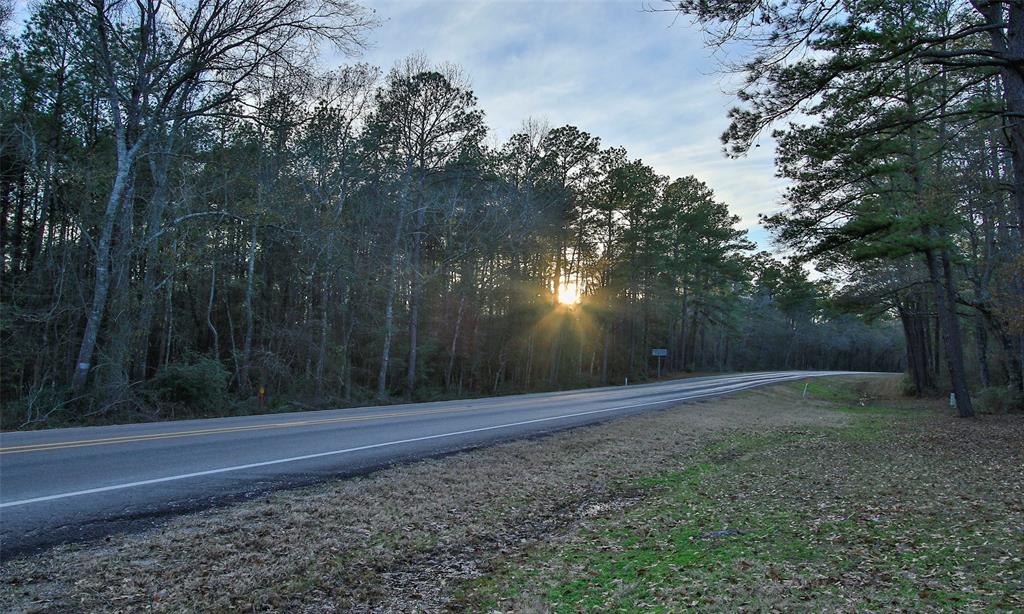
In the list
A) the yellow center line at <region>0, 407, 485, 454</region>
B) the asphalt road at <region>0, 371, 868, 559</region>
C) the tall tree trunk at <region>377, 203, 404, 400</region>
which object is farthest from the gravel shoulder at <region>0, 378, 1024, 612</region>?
the tall tree trunk at <region>377, 203, 404, 400</region>

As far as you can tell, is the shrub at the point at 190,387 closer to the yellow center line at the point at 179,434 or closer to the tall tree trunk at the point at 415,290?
the yellow center line at the point at 179,434

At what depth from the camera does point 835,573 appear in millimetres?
4684

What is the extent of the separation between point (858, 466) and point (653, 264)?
30.7 m

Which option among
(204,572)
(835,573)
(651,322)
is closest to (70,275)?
(204,572)

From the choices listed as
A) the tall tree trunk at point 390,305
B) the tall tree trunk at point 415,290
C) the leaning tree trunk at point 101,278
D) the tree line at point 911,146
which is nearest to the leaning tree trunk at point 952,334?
the tree line at point 911,146

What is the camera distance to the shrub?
1473cm

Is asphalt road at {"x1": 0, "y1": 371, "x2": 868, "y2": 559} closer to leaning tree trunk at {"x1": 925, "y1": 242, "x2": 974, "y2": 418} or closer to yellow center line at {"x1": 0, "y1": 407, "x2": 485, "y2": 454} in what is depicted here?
yellow center line at {"x1": 0, "y1": 407, "x2": 485, "y2": 454}

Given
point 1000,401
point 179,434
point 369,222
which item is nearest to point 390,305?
point 369,222

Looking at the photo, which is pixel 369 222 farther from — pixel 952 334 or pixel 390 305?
pixel 952 334

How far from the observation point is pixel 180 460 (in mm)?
7652

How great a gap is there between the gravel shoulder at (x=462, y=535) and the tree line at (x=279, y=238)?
29.7 feet

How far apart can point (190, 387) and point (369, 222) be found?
12460mm

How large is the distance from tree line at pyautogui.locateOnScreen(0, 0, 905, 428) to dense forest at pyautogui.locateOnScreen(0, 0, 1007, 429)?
11 centimetres

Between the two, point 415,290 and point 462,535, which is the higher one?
point 415,290
